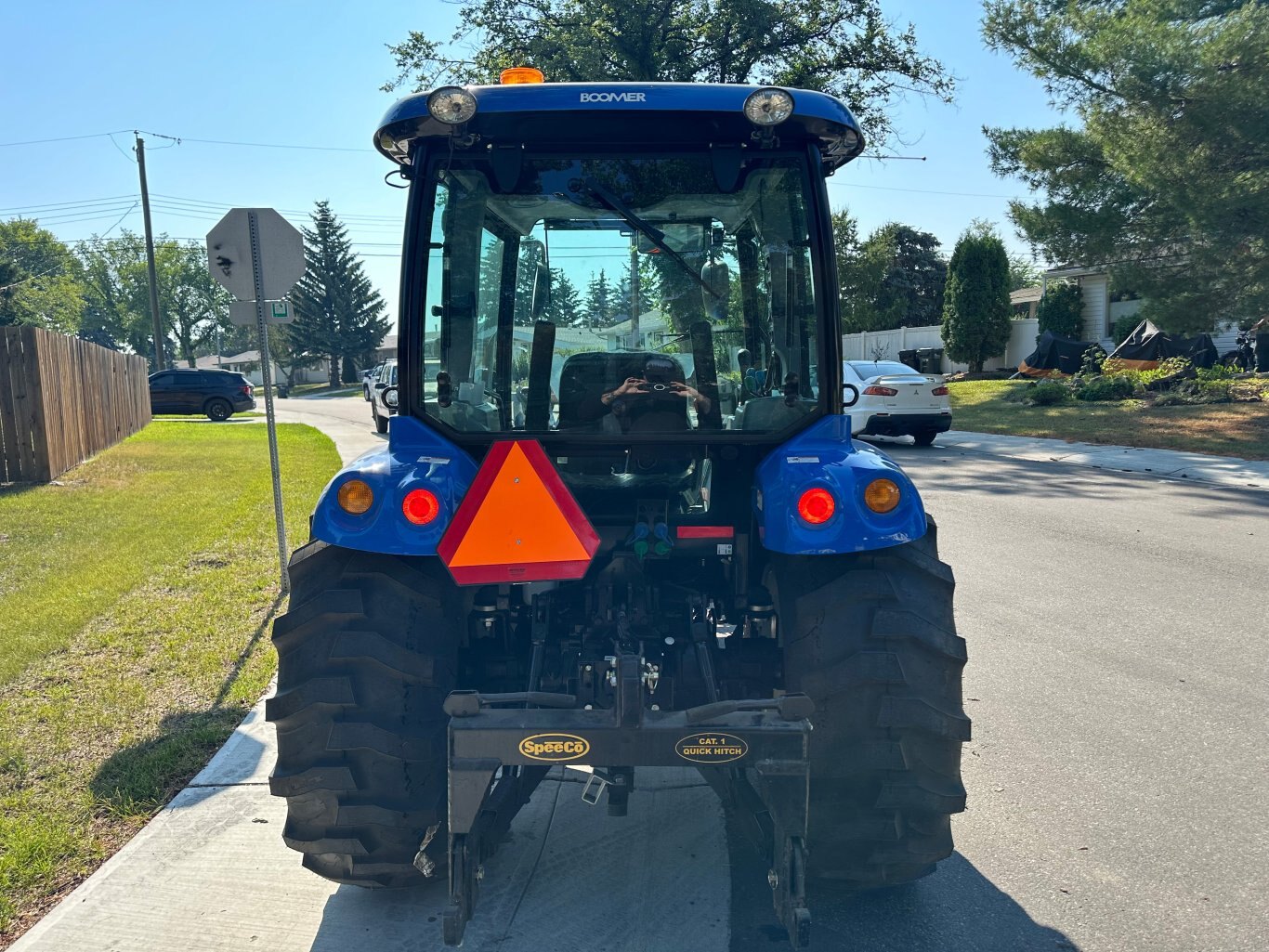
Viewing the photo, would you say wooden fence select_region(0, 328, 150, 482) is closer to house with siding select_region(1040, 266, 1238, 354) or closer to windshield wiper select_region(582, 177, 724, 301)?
windshield wiper select_region(582, 177, 724, 301)

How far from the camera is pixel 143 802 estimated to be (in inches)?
161

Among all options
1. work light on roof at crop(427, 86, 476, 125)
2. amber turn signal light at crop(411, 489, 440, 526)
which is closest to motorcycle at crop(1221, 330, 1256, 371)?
work light on roof at crop(427, 86, 476, 125)

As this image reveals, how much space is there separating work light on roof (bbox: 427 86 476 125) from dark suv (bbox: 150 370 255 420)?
33.2 m

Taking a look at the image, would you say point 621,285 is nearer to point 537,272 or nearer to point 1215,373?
point 537,272

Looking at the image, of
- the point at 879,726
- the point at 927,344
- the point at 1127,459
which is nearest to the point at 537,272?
the point at 879,726

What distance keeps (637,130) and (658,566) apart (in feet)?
4.81

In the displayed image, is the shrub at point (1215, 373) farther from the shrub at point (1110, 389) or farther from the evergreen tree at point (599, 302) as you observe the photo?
the evergreen tree at point (599, 302)

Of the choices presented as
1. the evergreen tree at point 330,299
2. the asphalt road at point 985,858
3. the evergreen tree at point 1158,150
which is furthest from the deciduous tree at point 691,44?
the evergreen tree at point 330,299

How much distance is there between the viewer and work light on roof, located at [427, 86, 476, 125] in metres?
2.93

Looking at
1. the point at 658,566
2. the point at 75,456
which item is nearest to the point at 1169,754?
the point at 658,566

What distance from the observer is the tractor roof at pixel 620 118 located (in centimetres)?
304

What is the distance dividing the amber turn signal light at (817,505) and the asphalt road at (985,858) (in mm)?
1297

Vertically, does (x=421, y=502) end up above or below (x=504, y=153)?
below

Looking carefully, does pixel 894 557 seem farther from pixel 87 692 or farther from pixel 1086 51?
pixel 1086 51
